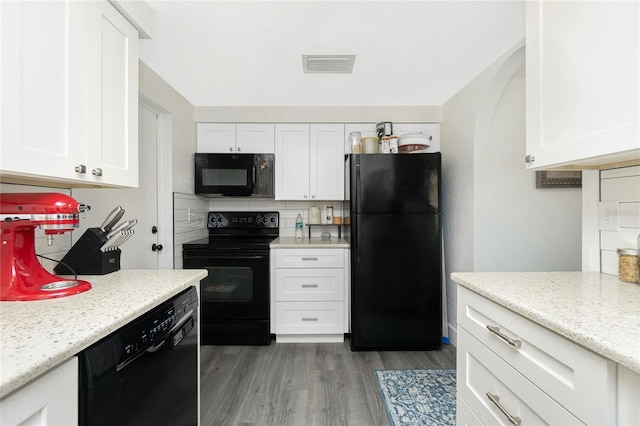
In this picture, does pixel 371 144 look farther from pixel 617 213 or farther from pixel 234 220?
pixel 617 213

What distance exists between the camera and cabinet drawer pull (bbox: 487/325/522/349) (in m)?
0.88

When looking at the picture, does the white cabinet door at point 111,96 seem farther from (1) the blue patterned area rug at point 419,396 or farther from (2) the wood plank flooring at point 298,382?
(1) the blue patterned area rug at point 419,396

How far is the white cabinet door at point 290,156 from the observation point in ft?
9.61

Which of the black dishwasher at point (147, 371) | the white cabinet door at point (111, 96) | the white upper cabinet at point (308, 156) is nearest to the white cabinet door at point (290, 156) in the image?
the white upper cabinet at point (308, 156)

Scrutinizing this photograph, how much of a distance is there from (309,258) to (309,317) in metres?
0.53

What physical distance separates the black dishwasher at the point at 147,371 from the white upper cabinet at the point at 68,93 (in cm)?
58

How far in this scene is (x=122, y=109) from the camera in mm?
1324

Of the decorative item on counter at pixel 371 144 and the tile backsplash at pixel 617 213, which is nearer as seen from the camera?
the tile backsplash at pixel 617 213

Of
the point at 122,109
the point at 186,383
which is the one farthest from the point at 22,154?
the point at 186,383

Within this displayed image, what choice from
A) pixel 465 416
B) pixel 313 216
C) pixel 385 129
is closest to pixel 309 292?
pixel 313 216

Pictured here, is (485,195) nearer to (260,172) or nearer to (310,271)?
(310,271)

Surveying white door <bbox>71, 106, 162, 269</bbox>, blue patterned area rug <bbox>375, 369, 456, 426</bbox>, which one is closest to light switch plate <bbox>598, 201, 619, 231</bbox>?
blue patterned area rug <bbox>375, 369, 456, 426</bbox>

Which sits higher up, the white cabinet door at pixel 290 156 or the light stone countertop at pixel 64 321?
the white cabinet door at pixel 290 156

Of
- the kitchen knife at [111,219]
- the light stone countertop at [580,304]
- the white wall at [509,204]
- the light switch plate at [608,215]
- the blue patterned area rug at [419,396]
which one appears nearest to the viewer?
the light stone countertop at [580,304]
